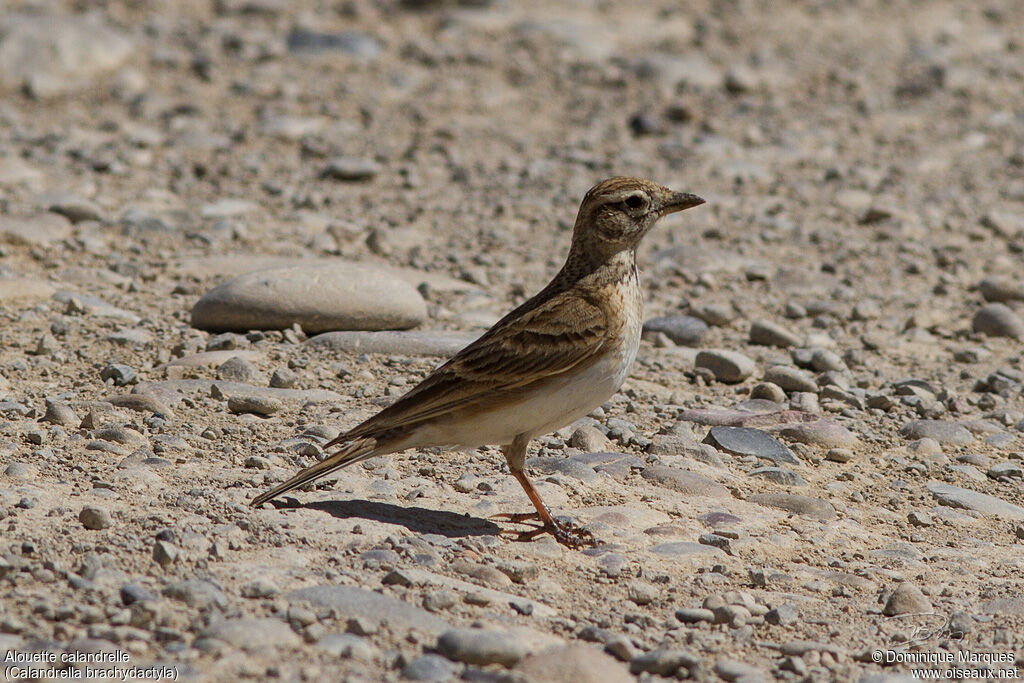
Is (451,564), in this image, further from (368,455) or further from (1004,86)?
(1004,86)

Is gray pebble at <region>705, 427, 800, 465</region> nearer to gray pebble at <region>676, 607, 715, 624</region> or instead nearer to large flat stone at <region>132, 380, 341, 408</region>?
gray pebble at <region>676, 607, 715, 624</region>

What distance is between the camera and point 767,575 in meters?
5.58

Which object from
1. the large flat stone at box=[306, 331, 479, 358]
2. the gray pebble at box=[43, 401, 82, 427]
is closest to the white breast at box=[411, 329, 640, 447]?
the gray pebble at box=[43, 401, 82, 427]

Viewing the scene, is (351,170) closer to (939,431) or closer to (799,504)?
(939,431)

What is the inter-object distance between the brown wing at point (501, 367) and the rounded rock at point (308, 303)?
8.06ft

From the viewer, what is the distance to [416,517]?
5863 millimetres

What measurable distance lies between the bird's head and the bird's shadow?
1.50 m

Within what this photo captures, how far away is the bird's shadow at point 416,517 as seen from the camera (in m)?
5.73

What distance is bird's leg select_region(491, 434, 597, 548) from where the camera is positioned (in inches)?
227

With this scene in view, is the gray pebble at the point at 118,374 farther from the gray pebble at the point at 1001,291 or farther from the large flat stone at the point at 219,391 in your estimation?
the gray pebble at the point at 1001,291

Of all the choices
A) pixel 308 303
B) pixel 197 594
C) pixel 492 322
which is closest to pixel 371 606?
pixel 197 594

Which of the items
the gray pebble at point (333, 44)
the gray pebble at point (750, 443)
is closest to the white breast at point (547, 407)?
the gray pebble at point (750, 443)

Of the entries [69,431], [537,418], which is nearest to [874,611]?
[537,418]

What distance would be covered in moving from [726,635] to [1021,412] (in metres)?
3.90
